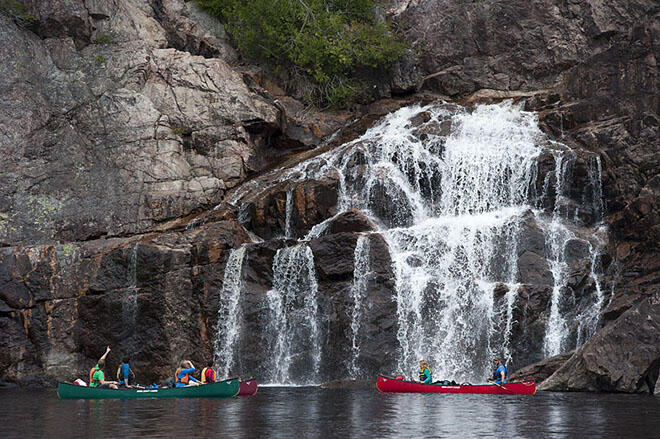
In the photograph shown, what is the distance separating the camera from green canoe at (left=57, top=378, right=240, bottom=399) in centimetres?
2448

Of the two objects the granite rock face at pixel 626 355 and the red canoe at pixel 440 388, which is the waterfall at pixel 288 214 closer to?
the red canoe at pixel 440 388

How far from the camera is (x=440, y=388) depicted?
2520cm

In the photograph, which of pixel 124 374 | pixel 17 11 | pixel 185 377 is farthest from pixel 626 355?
pixel 17 11

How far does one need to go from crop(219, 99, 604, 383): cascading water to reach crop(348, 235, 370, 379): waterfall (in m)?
0.04

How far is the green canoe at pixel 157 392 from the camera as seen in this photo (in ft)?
80.3

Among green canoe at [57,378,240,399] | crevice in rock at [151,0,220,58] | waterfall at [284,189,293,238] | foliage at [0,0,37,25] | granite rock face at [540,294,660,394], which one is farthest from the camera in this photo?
crevice in rock at [151,0,220,58]

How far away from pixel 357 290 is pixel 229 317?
5225mm

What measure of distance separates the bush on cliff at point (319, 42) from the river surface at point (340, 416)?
23162 mm

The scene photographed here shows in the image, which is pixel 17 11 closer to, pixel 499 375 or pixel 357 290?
pixel 357 290

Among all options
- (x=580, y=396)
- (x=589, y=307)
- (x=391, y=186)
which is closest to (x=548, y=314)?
(x=589, y=307)

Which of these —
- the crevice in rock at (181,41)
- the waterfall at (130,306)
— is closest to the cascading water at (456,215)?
the waterfall at (130,306)

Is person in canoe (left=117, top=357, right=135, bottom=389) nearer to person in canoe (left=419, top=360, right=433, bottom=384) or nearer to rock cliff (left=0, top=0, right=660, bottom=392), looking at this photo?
rock cliff (left=0, top=0, right=660, bottom=392)

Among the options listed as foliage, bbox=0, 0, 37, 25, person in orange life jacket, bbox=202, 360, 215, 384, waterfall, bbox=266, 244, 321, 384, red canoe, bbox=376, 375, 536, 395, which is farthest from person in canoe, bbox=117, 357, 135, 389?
foliage, bbox=0, 0, 37, 25

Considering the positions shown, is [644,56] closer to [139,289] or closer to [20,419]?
[139,289]
